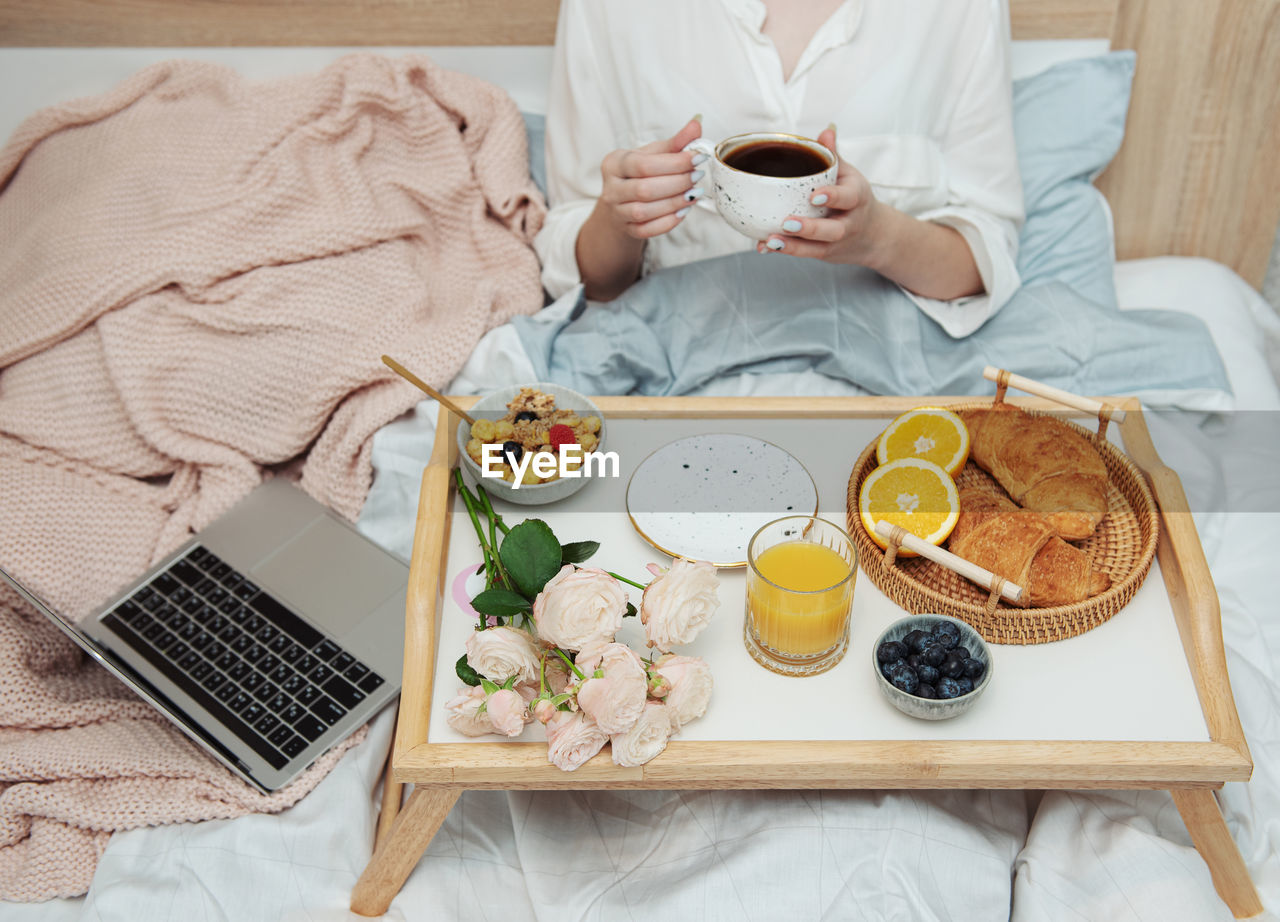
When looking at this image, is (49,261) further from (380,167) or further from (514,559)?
(514,559)

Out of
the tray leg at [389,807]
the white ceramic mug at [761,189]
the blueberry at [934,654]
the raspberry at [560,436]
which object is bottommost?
the tray leg at [389,807]

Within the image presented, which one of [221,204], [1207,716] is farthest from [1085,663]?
[221,204]

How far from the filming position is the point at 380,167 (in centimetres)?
149

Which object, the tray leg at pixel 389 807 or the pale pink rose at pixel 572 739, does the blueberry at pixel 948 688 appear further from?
the tray leg at pixel 389 807

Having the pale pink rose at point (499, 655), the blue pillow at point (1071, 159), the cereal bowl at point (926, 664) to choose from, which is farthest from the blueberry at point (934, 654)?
the blue pillow at point (1071, 159)

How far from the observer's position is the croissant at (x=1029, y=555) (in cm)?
91

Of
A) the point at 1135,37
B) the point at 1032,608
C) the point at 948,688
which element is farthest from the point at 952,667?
the point at 1135,37

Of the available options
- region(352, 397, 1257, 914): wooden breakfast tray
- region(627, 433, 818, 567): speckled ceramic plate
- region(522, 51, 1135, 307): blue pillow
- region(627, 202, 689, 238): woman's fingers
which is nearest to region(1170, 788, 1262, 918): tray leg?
region(352, 397, 1257, 914): wooden breakfast tray

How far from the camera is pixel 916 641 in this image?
0.87 metres

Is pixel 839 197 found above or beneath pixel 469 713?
above

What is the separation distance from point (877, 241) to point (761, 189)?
276 mm

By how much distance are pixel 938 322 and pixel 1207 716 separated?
66 cm

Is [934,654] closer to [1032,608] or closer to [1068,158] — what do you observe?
[1032,608]

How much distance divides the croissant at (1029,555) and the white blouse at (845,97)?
18.9 inches
